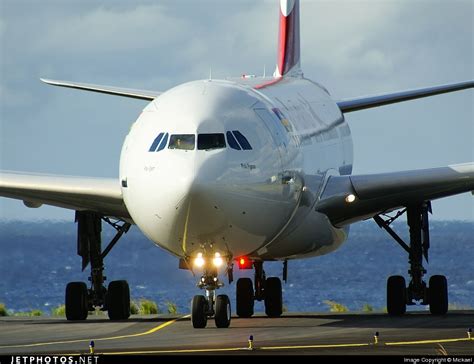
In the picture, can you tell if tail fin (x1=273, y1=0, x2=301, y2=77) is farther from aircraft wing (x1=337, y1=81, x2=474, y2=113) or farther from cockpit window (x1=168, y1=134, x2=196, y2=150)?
cockpit window (x1=168, y1=134, x2=196, y2=150)

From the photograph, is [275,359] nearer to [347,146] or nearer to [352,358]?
[352,358]

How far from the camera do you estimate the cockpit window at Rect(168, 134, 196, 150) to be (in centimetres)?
3234

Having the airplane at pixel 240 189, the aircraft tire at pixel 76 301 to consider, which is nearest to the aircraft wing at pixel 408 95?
the airplane at pixel 240 189

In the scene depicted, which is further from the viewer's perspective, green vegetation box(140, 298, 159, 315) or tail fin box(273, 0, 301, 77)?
tail fin box(273, 0, 301, 77)

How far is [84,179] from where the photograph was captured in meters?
38.0

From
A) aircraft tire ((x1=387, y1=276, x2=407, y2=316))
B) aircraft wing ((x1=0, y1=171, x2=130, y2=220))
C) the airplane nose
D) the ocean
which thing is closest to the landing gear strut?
the airplane nose

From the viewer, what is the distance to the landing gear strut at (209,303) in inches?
1319

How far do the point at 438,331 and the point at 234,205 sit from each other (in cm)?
425

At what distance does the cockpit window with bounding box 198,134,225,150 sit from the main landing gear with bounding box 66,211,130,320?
7706 millimetres

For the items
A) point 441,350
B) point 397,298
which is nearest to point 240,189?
point 441,350

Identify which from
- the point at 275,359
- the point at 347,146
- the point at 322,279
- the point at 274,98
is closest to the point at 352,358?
the point at 275,359

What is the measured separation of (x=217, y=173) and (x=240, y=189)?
2.26 ft

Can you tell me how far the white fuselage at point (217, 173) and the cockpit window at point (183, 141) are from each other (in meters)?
0.02

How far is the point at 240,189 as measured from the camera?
106ft
